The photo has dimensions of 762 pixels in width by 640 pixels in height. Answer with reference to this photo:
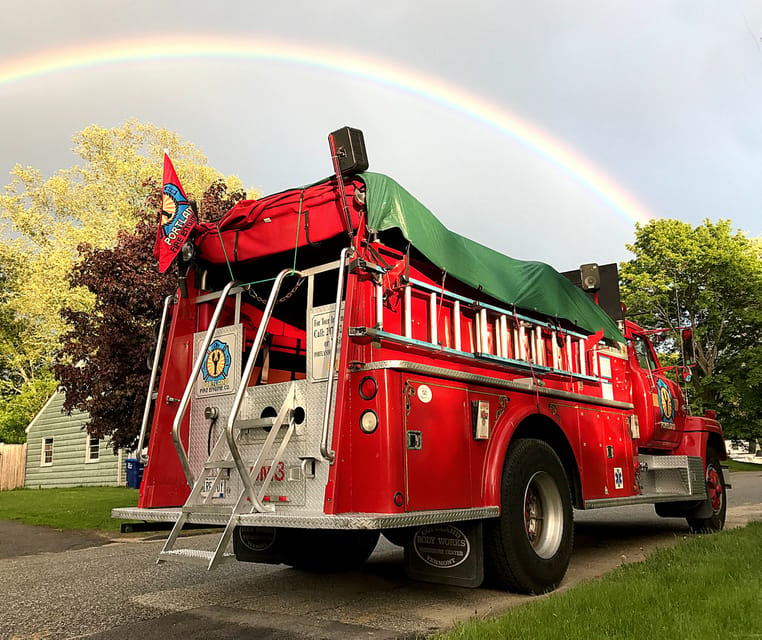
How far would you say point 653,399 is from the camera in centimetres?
812

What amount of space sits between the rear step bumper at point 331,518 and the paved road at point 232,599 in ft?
2.28

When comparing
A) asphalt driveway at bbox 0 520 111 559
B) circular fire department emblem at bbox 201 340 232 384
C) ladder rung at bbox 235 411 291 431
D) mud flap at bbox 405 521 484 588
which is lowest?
asphalt driveway at bbox 0 520 111 559

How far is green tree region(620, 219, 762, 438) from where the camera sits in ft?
100

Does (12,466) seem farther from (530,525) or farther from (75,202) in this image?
(530,525)

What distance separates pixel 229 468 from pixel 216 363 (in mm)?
955

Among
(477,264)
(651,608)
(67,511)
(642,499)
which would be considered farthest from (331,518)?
(67,511)

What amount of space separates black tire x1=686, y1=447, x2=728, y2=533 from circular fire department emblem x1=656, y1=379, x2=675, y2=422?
810 mm

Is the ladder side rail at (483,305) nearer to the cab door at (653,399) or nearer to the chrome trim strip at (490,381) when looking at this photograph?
the chrome trim strip at (490,381)

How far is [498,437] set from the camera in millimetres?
5242

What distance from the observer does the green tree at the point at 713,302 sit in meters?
30.5

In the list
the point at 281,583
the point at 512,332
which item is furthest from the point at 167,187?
the point at 281,583

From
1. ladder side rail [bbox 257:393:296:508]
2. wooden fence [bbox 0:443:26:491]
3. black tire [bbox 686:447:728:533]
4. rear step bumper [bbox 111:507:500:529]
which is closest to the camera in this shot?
rear step bumper [bbox 111:507:500:529]

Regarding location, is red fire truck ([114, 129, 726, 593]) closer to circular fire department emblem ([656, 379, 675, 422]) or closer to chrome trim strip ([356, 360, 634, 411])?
chrome trim strip ([356, 360, 634, 411])

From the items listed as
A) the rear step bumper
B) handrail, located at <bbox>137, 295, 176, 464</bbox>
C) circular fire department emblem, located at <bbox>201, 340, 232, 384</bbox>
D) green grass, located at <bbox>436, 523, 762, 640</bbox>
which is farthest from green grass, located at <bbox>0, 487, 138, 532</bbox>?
green grass, located at <bbox>436, 523, 762, 640</bbox>
